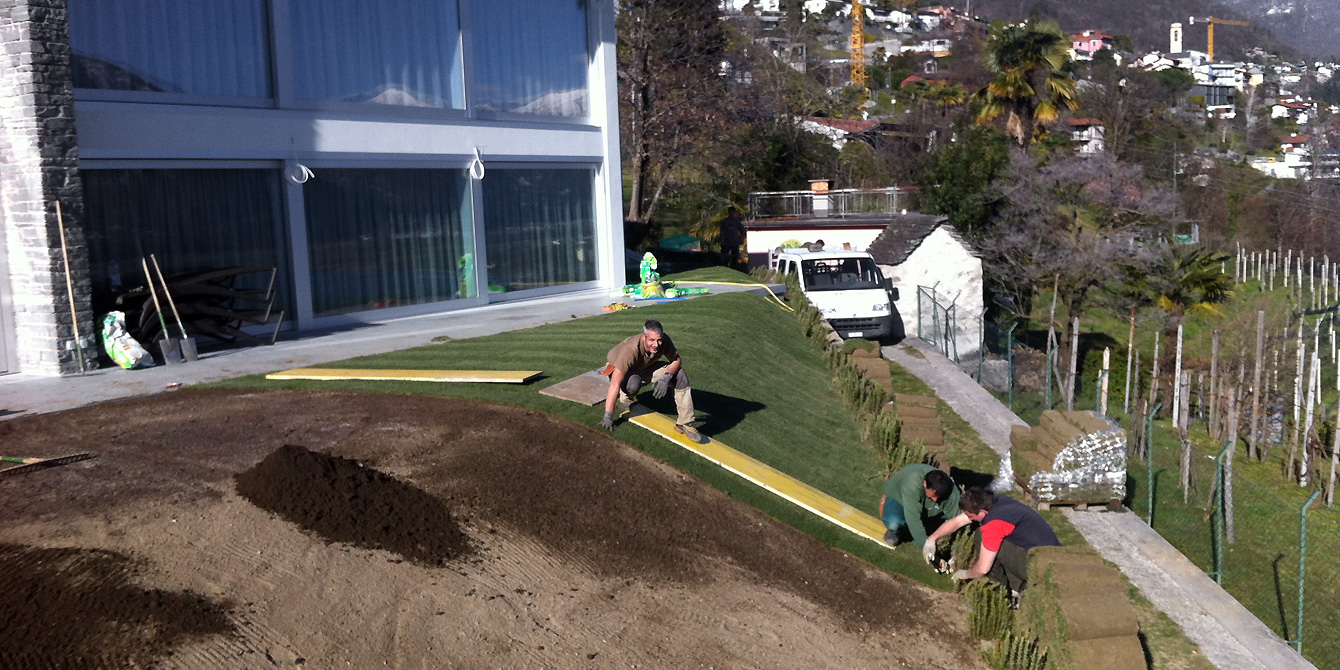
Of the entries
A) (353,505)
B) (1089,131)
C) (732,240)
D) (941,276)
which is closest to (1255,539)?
(353,505)

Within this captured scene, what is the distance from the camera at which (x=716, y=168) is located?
45.3 metres

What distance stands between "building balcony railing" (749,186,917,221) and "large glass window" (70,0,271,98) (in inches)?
776

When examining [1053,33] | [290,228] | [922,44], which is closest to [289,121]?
[290,228]

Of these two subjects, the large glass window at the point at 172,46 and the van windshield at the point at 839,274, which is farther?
the van windshield at the point at 839,274

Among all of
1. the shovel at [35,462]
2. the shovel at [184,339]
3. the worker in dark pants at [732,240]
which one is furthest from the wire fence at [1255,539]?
the worker in dark pants at [732,240]

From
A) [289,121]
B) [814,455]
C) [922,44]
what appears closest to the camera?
[814,455]

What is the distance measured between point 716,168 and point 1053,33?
44.8 feet

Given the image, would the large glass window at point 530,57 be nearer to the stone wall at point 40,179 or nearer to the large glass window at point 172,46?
the large glass window at point 172,46

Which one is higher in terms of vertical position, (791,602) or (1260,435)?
(791,602)

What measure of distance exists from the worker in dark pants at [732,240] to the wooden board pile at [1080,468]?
23.4 m

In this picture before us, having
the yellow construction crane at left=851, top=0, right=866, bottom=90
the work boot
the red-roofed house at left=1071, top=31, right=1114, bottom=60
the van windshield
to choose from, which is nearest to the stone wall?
the work boot

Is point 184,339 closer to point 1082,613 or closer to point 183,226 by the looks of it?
point 183,226

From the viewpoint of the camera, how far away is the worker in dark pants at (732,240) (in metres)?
35.3

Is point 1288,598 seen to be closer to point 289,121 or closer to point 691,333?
point 691,333
